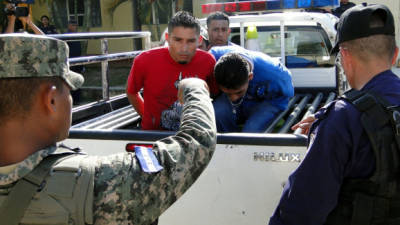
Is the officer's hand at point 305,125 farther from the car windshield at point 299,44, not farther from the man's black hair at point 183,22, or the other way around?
the car windshield at point 299,44

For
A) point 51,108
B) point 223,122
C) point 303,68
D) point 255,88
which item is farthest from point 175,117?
point 303,68

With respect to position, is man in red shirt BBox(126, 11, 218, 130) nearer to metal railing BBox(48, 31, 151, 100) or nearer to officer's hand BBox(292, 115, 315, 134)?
metal railing BBox(48, 31, 151, 100)

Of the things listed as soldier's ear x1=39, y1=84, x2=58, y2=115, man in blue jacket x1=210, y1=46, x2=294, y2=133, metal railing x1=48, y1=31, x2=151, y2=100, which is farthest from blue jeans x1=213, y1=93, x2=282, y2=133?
soldier's ear x1=39, y1=84, x2=58, y2=115

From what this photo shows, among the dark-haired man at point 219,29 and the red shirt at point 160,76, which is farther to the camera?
the dark-haired man at point 219,29

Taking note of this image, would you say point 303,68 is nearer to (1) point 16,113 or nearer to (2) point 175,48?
(2) point 175,48

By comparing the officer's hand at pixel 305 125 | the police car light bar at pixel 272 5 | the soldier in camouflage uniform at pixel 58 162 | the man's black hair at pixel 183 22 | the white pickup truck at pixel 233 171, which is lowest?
the white pickup truck at pixel 233 171

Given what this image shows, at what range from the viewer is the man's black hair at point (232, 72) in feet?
8.99

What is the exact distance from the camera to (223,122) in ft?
9.84

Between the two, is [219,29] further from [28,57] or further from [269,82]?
[28,57]

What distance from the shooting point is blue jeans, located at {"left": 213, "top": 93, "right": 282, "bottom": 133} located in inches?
117

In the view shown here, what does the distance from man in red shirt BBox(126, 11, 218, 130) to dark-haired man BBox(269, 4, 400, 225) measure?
1.44 meters

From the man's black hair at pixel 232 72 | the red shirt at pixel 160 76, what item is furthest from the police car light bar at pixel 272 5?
the man's black hair at pixel 232 72

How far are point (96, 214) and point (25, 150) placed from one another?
0.88 feet

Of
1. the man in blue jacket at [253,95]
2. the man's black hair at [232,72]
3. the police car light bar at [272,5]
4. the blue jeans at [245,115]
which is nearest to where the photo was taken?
the man's black hair at [232,72]
